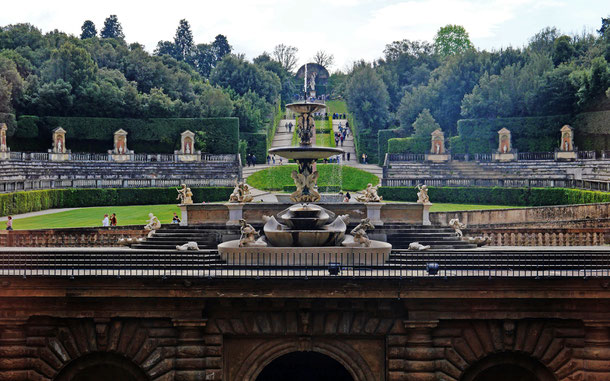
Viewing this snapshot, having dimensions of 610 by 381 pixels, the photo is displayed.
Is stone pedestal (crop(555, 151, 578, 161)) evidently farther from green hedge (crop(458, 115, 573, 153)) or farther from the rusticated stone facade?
the rusticated stone facade

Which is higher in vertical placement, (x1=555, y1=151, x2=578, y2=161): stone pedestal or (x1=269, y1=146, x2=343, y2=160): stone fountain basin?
(x1=555, y1=151, x2=578, y2=161): stone pedestal

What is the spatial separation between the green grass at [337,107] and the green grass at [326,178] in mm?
42895

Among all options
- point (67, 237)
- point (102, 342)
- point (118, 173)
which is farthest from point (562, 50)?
point (102, 342)

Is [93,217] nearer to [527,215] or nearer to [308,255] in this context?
[308,255]

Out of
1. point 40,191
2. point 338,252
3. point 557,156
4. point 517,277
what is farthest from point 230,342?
point 557,156

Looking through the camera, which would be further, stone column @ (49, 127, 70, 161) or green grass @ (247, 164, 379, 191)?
stone column @ (49, 127, 70, 161)

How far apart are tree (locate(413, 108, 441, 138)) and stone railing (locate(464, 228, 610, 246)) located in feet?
132

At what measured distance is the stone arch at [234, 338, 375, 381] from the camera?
1722 cm

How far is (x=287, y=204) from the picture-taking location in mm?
26250

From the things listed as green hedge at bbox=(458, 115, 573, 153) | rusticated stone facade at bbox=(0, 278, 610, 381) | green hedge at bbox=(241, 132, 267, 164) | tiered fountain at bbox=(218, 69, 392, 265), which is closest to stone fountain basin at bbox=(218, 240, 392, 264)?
tiered fountain at bbox=(218, 69, 392, 265)

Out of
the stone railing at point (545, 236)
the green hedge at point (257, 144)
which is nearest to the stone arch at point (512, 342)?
the stone railing at point (545, 236)

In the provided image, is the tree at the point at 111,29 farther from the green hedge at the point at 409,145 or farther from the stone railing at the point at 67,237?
the stone railing at the point at 67,237

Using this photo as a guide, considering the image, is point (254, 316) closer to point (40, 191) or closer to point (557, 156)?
point (40, 191)

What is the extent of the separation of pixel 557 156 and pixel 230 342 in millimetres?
47884
